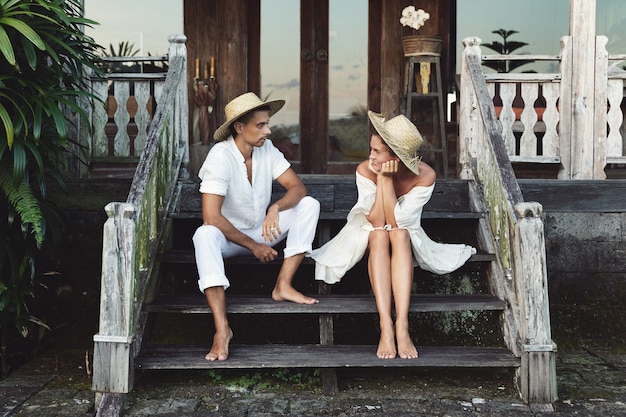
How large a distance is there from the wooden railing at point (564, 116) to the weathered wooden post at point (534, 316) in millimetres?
1801

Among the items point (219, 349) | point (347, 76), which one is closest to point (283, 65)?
point (347, 76)

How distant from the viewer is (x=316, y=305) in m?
4.34

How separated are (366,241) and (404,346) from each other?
66 centimetres

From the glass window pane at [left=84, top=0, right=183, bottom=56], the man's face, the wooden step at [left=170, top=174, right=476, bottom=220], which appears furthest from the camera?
the glass window pane at [left=84, top=0, right=183, bottom=56]

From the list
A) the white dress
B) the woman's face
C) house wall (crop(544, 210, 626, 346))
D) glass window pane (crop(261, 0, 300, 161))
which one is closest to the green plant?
the white dress

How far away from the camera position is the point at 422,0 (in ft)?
24.9

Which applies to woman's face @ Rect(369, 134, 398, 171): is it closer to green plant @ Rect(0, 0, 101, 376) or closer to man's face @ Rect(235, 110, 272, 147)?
man's face @ Rect(235, 110, 272, 147)

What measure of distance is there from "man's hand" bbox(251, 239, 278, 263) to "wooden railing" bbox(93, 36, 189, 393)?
624 mm

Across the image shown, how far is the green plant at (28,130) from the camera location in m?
4.31

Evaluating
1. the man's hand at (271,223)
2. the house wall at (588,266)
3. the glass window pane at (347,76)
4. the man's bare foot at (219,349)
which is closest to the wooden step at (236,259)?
the man's hand at (271,223)

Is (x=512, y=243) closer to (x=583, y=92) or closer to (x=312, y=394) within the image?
(x=312, y=394)

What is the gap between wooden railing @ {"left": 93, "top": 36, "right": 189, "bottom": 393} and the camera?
3844 mm

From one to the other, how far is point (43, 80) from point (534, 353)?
3.37 metres

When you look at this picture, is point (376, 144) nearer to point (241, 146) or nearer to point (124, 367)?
point (241, 146)
